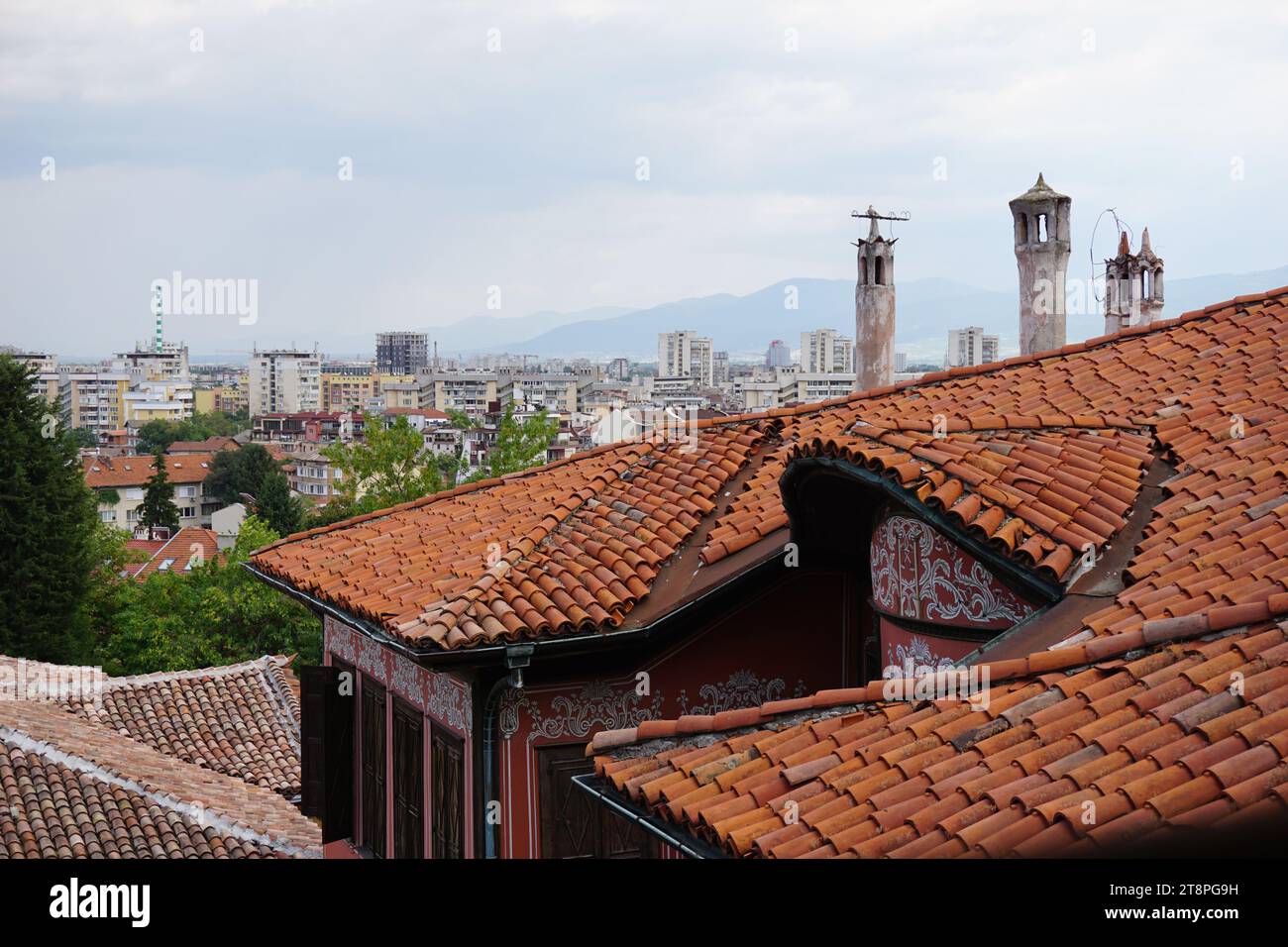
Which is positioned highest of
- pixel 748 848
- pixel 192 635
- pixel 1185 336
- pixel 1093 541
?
pixel 1185 336

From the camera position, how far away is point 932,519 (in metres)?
6.27

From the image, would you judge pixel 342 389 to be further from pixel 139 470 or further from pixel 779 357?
pixel 139 470

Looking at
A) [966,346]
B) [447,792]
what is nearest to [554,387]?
[966,346]

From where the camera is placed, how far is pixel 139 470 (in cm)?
8750

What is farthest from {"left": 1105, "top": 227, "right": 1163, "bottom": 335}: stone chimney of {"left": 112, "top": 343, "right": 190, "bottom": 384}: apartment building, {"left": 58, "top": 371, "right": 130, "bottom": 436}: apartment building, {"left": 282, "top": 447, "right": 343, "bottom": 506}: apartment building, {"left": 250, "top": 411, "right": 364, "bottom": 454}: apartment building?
{"left": 112, "top": 343, "right": 190, "bottom": 384}: apartment building

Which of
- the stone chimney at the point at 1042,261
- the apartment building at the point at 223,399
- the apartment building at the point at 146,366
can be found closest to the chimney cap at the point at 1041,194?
the stone chimney at the point at 1042,261

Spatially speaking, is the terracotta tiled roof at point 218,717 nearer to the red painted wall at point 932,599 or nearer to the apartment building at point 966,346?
the red painted wall at point 932,599

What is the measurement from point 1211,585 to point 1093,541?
74cm

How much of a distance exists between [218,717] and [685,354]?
106925 mm

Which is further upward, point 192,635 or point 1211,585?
point 1211,585

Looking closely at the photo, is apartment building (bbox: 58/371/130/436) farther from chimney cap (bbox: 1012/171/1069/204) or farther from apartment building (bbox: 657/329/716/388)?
chimney cap (bbox: 1012/171/1069/204)

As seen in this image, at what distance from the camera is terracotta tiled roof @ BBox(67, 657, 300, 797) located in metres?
18.5
